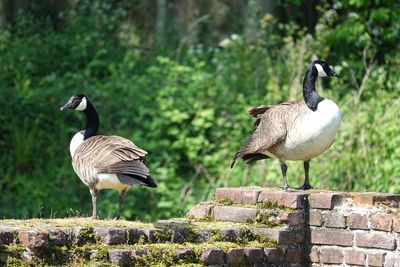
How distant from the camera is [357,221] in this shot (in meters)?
6.45

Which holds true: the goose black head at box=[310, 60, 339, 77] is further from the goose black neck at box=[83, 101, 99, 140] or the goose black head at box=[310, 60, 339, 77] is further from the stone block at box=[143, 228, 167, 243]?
the stone block at box=[143, 228, 167, 243]

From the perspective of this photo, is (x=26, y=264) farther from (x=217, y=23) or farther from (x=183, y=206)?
(x=217, y=23)

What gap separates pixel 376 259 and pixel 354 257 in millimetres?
161

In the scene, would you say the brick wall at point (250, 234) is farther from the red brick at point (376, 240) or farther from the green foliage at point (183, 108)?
the green foliage at point (183, 108)

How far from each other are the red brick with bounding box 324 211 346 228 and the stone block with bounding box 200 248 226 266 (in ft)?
3.15

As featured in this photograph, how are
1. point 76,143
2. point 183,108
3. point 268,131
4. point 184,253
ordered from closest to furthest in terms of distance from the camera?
1. point 184,253
2. point 268,131
3. point 76,143
4. point 183,108

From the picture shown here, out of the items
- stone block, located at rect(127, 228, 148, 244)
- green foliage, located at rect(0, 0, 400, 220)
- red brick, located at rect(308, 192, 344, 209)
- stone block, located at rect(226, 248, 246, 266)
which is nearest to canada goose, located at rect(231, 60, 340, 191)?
red brick, located at rect(308, 192, 344, 209)

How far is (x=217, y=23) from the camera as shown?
17.4 m

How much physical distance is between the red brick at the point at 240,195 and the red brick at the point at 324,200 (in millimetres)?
412

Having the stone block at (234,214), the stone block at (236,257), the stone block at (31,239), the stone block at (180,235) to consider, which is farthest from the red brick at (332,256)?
the stone block at (31,239)

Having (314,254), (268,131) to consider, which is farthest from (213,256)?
(268,131)

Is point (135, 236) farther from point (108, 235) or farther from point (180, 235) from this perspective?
point (180, 235)

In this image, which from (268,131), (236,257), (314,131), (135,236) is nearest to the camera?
(135,236)

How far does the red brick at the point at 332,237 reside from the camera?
6.47 meters
